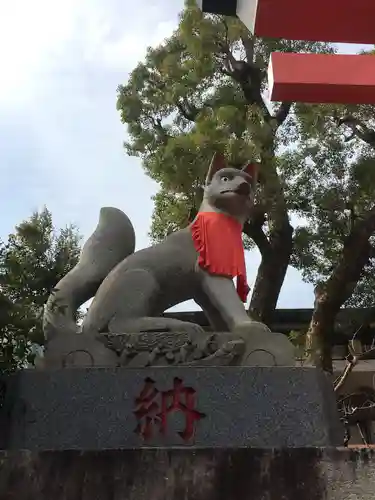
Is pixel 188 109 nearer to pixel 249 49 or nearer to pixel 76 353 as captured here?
pixel 249 49

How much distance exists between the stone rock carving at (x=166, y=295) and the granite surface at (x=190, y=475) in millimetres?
574

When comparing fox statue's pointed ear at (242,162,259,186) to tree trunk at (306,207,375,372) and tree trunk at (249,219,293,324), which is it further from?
tree trunk at (249,219,293,324)

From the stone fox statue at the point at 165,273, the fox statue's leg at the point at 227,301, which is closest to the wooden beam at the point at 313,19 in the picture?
the stone fox statue at the point at 165,273

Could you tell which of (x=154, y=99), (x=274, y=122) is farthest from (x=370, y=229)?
(x=154, y=99)

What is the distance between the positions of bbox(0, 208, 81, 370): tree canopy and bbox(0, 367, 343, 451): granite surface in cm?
78

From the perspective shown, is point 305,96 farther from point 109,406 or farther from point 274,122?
point 109,406

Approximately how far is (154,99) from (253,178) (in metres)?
7.18

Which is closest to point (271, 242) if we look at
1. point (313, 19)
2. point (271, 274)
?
point (271, 274)

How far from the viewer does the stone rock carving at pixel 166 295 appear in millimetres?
3078

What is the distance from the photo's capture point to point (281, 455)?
2.55 meters

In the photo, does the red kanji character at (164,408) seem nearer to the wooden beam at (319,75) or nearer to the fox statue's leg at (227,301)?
the fox statue's leg at (227,301)

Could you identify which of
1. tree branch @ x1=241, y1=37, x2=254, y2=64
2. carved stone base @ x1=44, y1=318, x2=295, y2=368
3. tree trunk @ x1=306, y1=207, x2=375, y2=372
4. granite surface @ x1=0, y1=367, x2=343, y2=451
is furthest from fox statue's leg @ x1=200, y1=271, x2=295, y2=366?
tree branch @ x1=241, y1=37, x2=254, y2=64

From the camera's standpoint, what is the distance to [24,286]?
422 centimetres

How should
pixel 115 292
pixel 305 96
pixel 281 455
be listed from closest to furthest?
pixel 281 455, pixel 115 292, pixel 305 96
